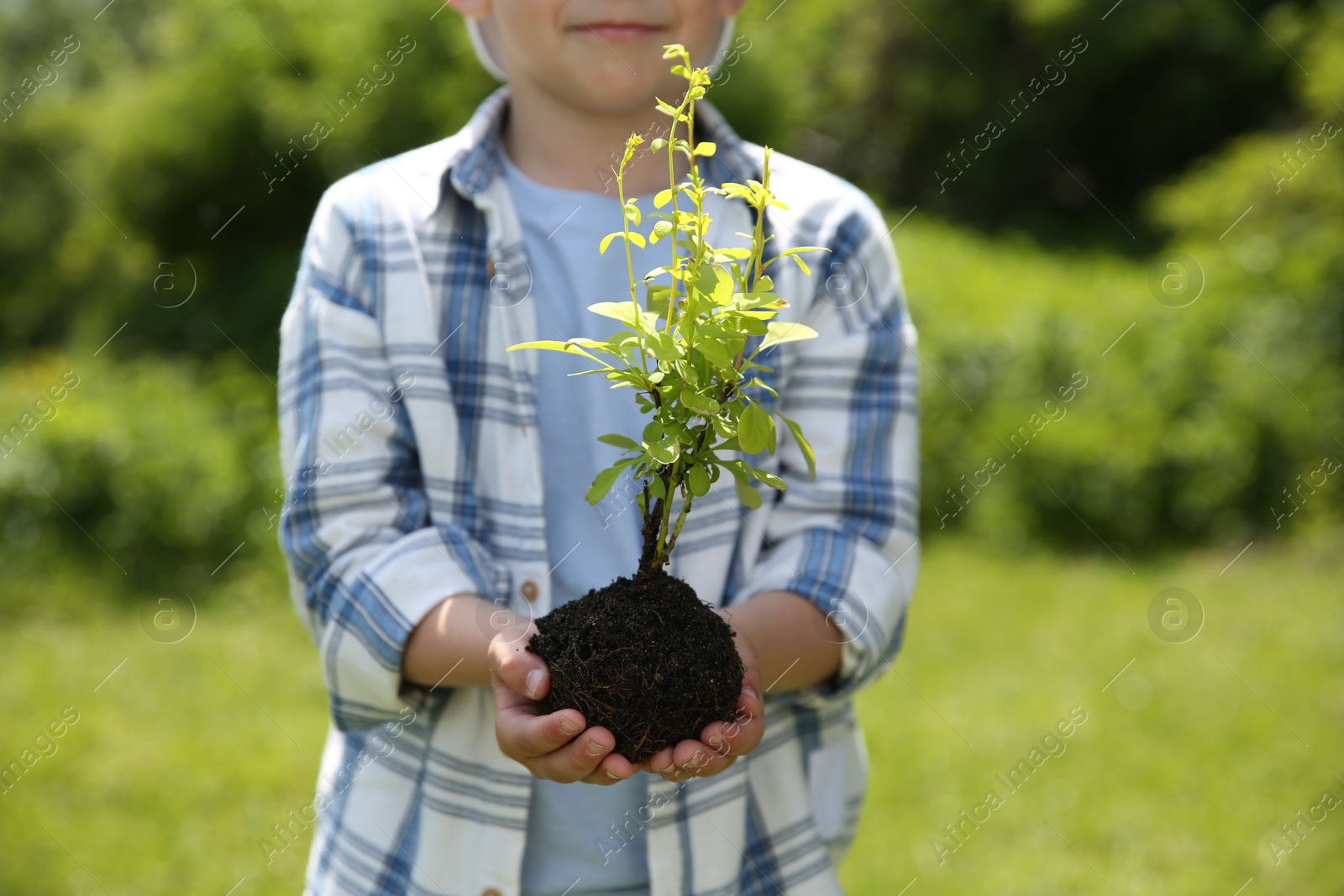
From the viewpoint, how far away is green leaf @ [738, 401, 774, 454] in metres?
1.35

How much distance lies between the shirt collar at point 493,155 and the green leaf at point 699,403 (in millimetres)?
657

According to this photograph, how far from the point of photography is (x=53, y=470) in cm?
616

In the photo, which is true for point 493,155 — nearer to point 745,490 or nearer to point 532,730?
point 745,490

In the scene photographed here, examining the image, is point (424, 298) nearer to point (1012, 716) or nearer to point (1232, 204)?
point (1012, 716)

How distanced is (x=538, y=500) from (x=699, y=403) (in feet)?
1.59

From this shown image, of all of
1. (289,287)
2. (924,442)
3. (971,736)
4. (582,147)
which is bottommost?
(924,442)

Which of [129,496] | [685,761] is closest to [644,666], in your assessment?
[685,761]

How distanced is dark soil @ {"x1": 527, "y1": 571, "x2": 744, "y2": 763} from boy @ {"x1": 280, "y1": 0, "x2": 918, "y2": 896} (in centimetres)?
16

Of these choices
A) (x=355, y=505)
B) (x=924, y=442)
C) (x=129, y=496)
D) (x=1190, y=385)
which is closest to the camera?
(x=355, y=505)

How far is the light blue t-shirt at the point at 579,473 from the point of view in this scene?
1.75m

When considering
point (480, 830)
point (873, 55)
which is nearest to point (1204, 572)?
point (480, 830)

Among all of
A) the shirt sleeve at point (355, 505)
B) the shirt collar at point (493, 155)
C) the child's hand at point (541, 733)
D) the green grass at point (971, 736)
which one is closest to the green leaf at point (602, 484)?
the child's hand at point (541, 733)

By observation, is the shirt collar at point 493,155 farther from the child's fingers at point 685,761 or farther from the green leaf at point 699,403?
the child's fingers at point 685,761

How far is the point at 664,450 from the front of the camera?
1.36 m
